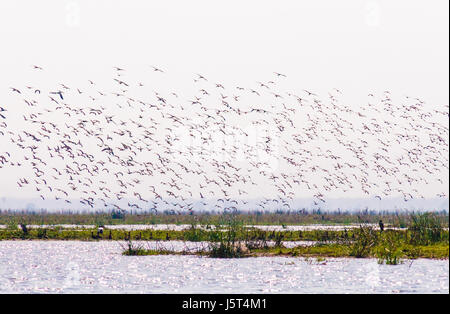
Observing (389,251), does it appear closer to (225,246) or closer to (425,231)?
(425,231)

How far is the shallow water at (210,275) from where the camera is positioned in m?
30.0

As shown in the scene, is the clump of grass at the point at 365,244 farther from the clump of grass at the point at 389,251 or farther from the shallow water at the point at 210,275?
the shallow water at the point at 210,275

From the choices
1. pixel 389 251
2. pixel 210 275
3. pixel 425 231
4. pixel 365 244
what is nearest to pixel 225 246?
pixel 210 275

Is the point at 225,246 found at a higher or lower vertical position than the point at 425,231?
lower

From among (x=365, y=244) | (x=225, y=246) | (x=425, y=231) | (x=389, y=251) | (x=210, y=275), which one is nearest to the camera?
(x=210, y=275)

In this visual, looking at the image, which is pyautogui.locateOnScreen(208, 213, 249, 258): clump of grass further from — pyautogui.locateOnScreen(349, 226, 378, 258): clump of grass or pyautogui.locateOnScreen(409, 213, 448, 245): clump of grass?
pyautogui.locateOnScreen(409, 213, 448, 245): clump of grass

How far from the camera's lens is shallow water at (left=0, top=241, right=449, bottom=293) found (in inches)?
1180

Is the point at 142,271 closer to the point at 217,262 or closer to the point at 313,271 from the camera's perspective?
the point at 217,262

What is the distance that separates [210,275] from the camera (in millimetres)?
33781

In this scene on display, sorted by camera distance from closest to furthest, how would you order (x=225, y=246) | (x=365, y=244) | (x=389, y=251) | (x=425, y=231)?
1. (x=389, y=251)
2. (x=365, y=244)
3. (x=225, y=246)
4. (x=425, y=231)

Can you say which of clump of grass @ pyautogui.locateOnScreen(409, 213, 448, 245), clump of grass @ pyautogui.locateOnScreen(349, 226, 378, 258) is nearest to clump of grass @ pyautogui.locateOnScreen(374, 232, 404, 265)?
clump of grass @ pyautogui.locateOnScreen(349, 226, 378, 258)

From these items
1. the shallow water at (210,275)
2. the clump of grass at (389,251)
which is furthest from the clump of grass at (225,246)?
the clump of grass at (389,251)
